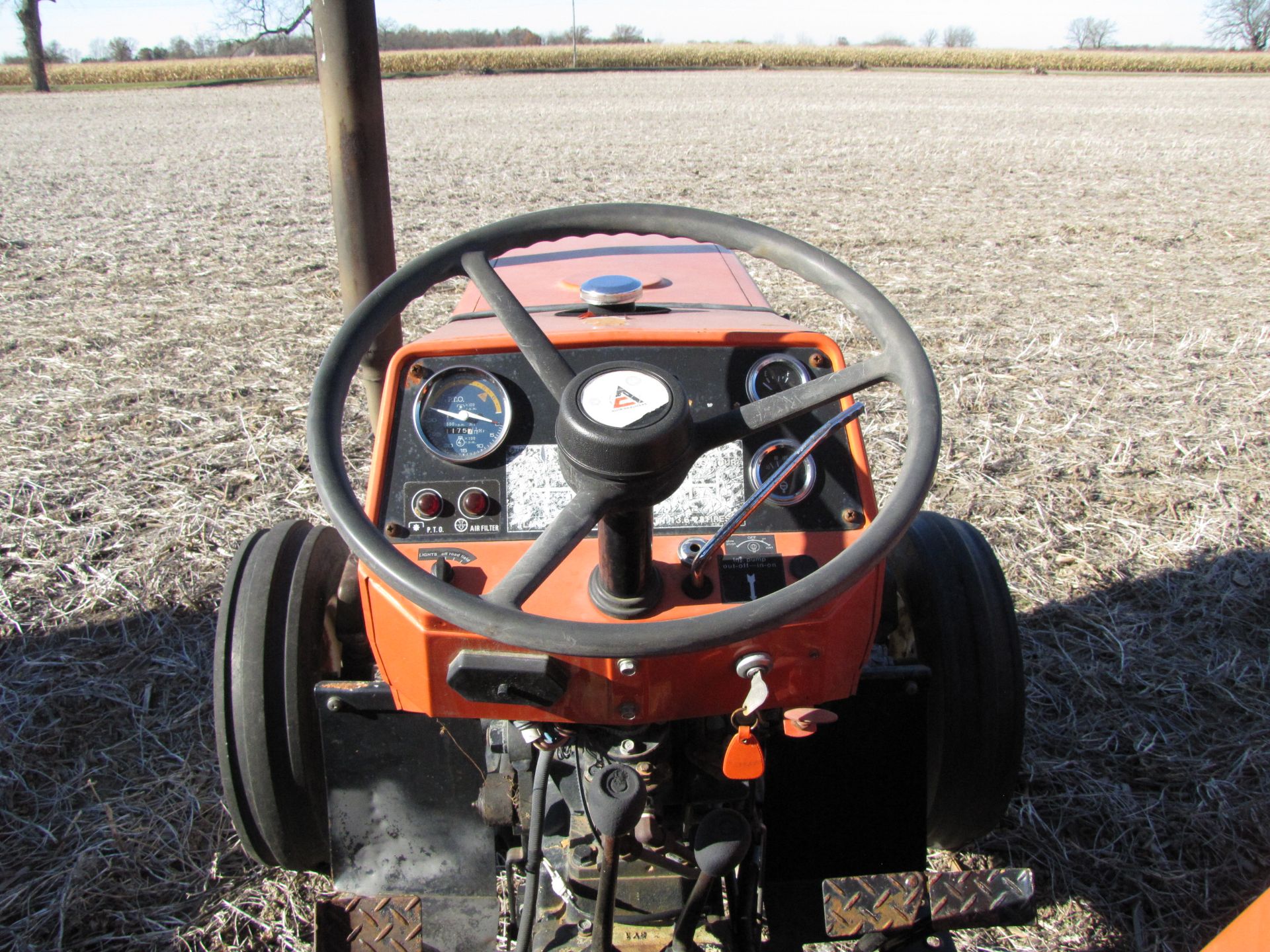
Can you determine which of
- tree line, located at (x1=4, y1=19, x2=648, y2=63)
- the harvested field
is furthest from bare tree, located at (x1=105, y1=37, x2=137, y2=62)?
the harvested field

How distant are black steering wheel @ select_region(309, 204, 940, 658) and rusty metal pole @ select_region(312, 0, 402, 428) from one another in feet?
3.12

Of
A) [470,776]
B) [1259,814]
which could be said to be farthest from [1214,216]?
[470,776]

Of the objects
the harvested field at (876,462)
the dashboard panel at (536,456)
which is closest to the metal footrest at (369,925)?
the harvested field at (876,462)

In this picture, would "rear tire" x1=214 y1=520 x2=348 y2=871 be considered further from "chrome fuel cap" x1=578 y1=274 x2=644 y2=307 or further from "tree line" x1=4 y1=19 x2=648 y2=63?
"tree line" x1=4 y1=19 x2=648 y2=63

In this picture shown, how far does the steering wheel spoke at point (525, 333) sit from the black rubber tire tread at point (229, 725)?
0.85 m

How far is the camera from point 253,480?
335 centimetres

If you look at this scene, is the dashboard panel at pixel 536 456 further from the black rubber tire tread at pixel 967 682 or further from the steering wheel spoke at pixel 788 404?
the black rubber tire tread at pixel 967 682

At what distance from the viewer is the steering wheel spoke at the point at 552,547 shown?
102 cm

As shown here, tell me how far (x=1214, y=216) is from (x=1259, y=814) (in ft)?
23.5

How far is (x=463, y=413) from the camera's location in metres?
1.45

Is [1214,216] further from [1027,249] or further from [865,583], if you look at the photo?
[865,583]

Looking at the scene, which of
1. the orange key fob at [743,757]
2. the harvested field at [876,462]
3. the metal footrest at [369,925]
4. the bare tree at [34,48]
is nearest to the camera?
the orange key fob at [743,757]

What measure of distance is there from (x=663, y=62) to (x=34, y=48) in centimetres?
2021

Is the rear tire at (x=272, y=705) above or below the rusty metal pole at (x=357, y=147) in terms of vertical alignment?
below
